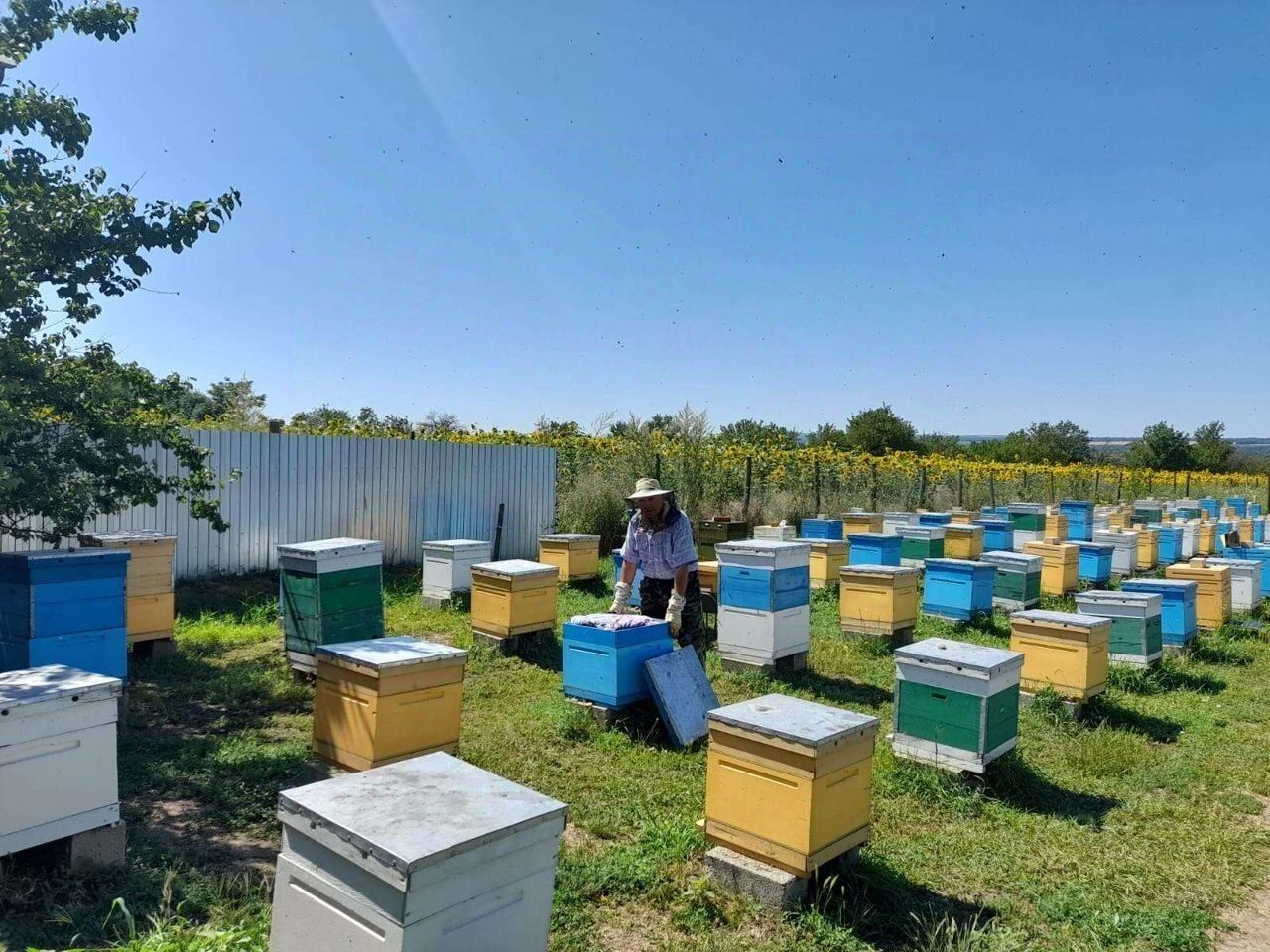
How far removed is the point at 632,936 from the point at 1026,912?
176cm

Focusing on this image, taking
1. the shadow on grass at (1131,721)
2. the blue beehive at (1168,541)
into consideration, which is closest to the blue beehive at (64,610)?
the shadow on grass at (1131,721)

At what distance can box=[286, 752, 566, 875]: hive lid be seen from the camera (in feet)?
6.79

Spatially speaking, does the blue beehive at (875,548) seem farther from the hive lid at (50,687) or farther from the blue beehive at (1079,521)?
the hive lid at (50,687)

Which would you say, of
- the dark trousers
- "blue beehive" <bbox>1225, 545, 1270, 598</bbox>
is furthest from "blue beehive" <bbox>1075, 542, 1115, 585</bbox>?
the dark trousers

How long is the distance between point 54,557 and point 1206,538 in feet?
53.7

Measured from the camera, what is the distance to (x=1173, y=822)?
479cm

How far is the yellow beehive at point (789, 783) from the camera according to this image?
3.54m

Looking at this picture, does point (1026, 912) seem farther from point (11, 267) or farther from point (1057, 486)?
point (1057, 486)

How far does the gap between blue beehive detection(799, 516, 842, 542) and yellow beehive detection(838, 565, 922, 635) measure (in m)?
4.03

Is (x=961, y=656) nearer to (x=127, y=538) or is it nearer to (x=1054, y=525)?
(x=127, y=538)

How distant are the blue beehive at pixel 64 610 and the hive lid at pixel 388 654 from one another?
1.82m

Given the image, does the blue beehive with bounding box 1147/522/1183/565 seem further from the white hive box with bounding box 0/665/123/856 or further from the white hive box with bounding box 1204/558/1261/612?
the white hive box with bounding box 0/665/123/856

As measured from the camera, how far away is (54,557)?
5.03m

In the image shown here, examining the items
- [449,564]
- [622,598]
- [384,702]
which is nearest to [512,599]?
[622,598]
